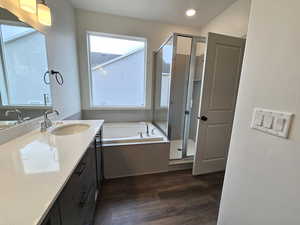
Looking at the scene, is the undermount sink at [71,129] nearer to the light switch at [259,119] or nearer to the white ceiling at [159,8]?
the light switch at [259,119]

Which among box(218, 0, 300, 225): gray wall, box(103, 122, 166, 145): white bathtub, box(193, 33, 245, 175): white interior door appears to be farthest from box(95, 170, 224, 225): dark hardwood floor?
box(103, 122, 166, 145): white bathtub

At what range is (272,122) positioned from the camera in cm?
66

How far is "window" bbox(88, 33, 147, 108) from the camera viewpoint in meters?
2.66

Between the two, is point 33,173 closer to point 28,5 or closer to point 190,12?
point 28,5

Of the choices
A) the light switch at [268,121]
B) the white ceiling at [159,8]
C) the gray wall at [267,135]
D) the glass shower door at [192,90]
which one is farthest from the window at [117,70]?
the light switch at [268,121]

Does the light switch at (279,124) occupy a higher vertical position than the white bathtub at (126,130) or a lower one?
higher

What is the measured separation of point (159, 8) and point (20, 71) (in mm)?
2183

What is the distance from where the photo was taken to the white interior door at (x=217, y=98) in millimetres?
1732

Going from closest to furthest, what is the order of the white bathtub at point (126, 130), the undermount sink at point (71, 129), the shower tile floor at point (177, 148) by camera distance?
1. the undermount sink at point (71, 129)
2. the shower tile floor at point (177, 148)
3. the white bathtub at point (126, 130)

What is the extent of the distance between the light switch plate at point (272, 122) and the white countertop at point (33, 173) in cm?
102

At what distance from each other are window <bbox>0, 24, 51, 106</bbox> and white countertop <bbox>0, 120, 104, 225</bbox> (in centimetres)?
38

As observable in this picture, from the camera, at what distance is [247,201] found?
0.82 m

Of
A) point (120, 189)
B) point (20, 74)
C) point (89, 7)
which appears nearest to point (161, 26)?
point (89, 7)

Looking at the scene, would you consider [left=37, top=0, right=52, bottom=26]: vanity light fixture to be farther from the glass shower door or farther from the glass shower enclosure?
the glass shower door
